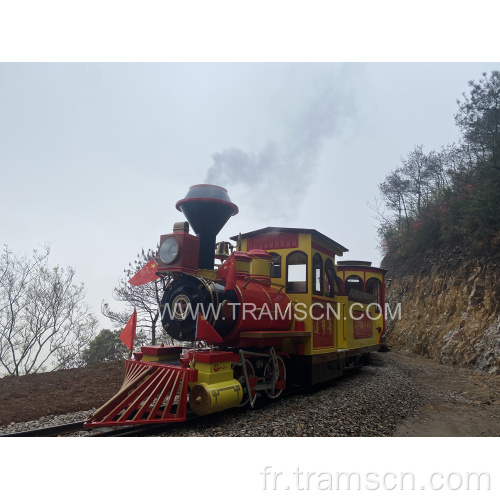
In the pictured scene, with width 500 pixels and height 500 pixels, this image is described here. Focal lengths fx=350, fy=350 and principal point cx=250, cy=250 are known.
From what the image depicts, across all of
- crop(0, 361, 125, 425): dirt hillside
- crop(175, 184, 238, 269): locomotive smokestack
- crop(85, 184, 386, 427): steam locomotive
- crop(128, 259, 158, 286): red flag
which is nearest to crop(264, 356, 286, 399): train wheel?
crop(85, 184, 386, 427): steam locomotive

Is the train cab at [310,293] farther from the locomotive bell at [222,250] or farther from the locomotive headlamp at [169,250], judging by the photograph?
the locomotive headlamp at [169,250]

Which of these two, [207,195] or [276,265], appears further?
[276,265]

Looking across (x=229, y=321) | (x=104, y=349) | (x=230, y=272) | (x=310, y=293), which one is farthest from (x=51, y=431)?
(x=104, y=349)

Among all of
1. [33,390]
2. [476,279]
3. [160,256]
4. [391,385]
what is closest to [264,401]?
[160,256]

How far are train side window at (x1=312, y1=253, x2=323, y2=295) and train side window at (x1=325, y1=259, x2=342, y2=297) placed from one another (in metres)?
0.29

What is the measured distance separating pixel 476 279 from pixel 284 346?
9.60 m

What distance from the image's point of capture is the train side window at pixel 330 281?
711cm

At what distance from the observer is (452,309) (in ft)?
42.7

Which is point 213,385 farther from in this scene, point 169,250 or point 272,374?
point 169,250

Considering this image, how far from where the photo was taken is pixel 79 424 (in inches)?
163

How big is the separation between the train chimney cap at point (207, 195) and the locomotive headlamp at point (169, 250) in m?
0.65

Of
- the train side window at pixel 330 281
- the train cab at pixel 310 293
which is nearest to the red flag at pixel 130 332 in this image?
the train cab at pixel 310 293

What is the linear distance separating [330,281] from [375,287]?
5153 mm

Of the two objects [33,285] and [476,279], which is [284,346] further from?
[33,285]
